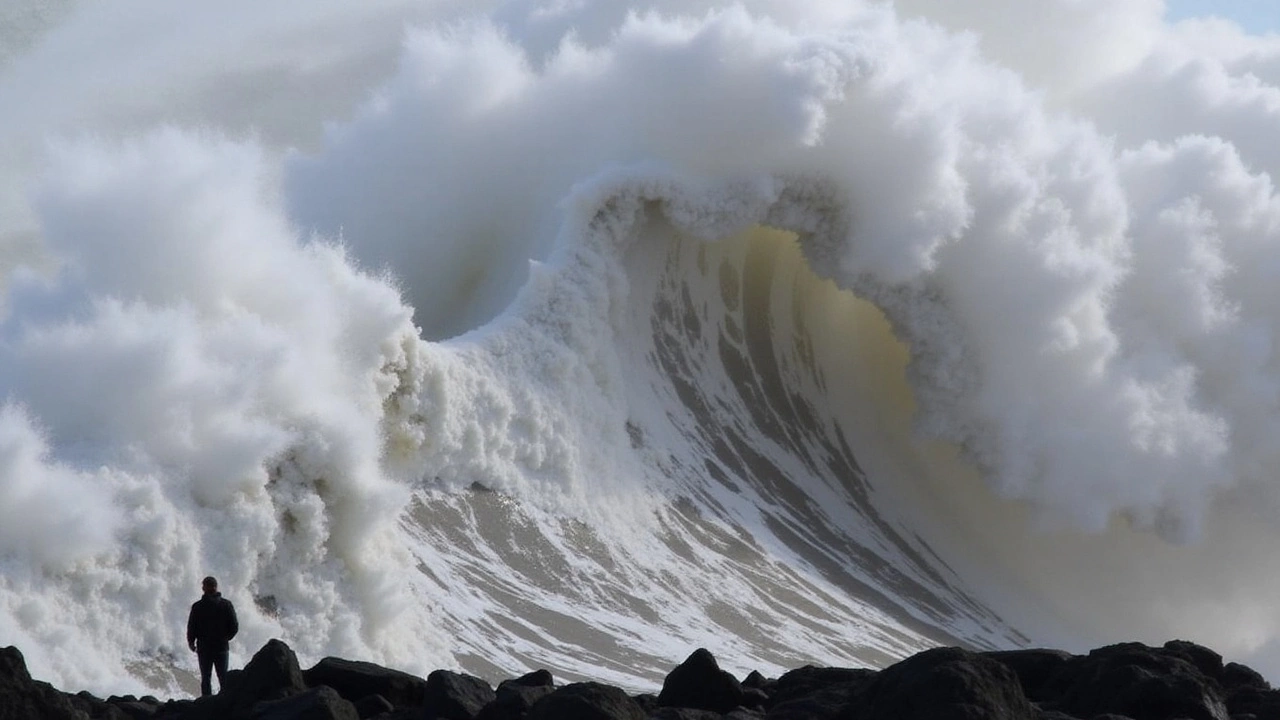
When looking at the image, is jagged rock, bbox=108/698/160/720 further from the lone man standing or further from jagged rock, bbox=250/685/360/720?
jagged rock, bbox=250/685/360/720

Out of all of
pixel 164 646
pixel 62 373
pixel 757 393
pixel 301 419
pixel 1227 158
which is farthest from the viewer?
pixel 1227 158

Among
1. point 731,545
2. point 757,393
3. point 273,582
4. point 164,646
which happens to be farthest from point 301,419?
point 757,393

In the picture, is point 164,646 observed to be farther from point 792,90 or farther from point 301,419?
point 792,90

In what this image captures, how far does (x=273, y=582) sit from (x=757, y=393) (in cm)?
1100

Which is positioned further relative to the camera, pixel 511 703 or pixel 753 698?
pixel 753 698

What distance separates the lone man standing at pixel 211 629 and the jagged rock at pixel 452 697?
218 cm

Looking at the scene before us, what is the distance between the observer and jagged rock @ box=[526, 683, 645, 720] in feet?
27.5

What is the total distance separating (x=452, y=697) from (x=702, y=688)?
1.44 m

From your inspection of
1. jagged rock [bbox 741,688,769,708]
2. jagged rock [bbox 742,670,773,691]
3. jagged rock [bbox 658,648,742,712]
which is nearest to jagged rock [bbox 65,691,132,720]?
jagged rock [bbox 658,648,742,712]

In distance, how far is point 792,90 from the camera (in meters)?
23.4

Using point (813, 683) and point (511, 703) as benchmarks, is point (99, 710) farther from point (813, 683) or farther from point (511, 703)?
point (813, 683)

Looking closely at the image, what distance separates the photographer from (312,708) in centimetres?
866

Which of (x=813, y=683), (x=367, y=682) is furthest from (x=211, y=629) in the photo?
(x=813, y=683)

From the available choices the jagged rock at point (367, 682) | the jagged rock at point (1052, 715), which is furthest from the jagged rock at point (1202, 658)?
the jagged rock at point (367, 682)
